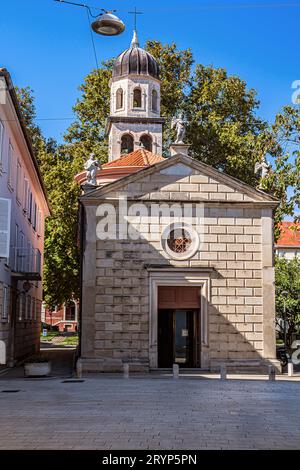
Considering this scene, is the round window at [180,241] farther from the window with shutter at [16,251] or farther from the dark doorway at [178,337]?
the window with shutter at [16,251]

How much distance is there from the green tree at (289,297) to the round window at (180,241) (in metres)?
15.9

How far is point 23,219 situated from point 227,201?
32.1ft

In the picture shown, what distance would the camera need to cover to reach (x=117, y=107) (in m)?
38.0

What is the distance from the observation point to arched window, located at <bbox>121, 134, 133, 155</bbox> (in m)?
37.9

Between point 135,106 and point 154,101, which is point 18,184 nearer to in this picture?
point 135,106

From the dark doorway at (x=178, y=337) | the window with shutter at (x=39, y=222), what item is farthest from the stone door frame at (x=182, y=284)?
the window with shutter at (x=39, y=222)

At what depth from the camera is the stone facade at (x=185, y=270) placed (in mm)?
22656

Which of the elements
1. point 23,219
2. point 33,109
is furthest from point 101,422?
point 33,109

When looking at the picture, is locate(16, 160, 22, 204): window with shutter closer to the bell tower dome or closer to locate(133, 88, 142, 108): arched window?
the bell tower dome

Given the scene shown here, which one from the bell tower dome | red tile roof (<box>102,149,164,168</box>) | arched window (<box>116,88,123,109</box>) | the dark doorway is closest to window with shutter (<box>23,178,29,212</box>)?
red tile roof (<box>102,149,164,168</box>)

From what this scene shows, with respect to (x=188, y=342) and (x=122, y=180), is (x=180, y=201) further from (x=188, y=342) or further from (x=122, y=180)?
(x=188, y=342)

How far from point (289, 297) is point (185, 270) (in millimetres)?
18500
